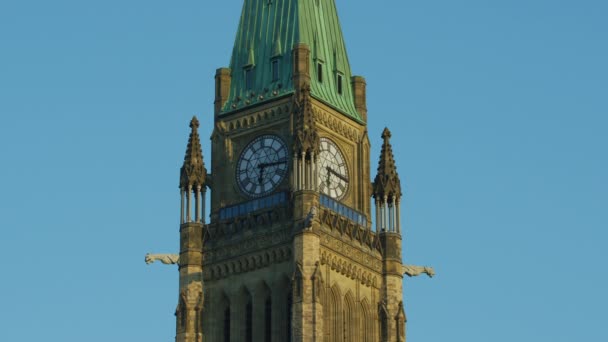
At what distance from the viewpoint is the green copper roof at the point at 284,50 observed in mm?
110875

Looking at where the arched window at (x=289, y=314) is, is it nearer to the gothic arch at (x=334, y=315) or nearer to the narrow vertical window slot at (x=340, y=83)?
the gothic arch at (x=334, y=315)

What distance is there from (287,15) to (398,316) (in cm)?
1765

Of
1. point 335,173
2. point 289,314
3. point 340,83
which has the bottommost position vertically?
point 289,314

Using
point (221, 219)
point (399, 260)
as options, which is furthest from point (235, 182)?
point (399, 260)

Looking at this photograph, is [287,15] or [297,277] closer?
[297,277]

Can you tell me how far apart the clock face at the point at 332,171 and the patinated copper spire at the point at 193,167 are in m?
6.31

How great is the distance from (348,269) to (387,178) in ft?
20.8

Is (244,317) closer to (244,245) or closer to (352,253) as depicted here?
(244,245)

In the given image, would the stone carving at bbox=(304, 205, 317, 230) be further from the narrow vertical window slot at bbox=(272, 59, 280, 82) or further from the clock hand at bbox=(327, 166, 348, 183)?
the narrow vertical window slot at bbox=(272, 59, 280, 82)

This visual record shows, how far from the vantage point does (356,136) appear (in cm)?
11188

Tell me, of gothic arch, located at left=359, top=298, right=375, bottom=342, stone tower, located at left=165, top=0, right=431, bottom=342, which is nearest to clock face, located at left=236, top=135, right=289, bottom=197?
stone tower, located at left=165, top=0, right=431, bottom=342

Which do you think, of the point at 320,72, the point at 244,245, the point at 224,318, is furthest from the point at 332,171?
the point at 224,318

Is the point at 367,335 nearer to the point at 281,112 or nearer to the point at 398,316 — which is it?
the point at 398,316

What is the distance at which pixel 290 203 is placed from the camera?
105 m
